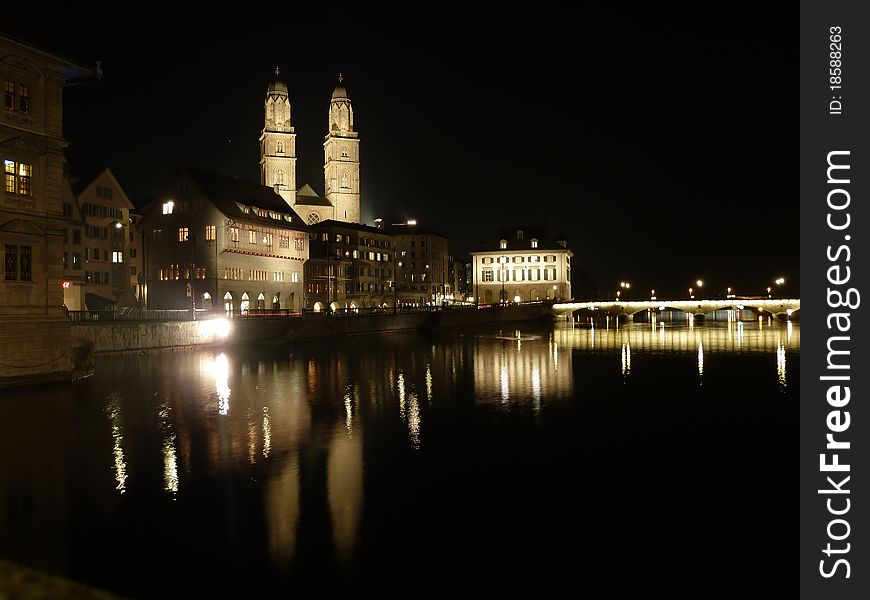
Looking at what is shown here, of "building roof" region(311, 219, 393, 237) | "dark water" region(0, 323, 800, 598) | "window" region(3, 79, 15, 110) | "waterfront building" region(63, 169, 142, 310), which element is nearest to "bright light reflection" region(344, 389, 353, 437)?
"dark water" region(0, 323, 800, 598)

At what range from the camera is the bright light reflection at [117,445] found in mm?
16906

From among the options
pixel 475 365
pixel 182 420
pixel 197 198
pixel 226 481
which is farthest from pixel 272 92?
pixel 226 481

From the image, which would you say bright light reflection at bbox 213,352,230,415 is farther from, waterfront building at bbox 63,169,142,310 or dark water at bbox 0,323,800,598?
waterfront building at bbox 63,169,142,310

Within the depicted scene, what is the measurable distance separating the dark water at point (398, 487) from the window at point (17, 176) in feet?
30.4

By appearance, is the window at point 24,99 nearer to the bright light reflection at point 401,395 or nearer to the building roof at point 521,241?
the bright light reflection at point 401,395

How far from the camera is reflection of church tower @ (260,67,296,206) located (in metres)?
131

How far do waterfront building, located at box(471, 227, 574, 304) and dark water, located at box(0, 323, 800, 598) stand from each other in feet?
338

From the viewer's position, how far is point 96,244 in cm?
7375

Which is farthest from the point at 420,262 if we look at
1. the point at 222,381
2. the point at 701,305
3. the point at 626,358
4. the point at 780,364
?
the point at 222,381

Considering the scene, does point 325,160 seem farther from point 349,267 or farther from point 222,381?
point 222,381

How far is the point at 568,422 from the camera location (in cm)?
2580

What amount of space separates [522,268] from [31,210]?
379ft
